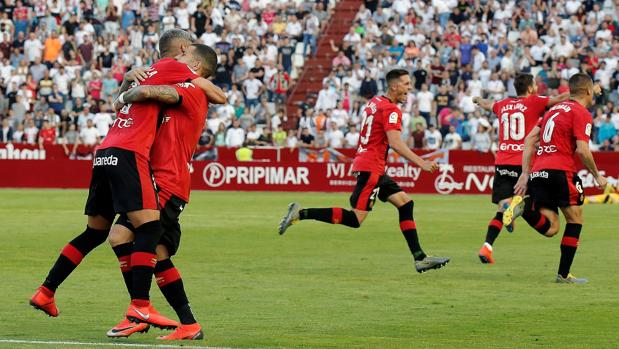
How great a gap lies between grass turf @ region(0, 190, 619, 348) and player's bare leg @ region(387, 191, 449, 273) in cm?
16

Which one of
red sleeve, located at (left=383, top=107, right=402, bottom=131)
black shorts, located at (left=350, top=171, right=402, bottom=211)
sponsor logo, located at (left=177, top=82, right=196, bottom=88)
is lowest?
black shorts, located at (left=350, top=171, right=402, bottom=211)

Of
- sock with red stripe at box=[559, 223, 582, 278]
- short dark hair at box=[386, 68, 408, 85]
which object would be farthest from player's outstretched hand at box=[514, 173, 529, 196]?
short dark hair at box=[386, 68, 408, 85]

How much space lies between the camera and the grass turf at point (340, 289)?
9531 mm

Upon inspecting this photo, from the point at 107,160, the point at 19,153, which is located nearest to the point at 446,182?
the point at 19,153

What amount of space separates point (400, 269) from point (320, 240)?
184 inches

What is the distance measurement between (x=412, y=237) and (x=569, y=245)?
194 centimetres

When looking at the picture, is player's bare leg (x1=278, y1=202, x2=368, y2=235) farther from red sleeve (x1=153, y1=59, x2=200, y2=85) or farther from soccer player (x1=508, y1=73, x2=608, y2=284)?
red sleeve (x1=153, y1=59, x2=200, y2=85)

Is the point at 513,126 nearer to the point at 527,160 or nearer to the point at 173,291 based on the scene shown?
the point at 527,160

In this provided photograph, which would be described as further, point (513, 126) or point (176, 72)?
point (513, 126)

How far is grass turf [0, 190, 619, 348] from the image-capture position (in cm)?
953

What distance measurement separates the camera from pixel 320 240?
1942cm

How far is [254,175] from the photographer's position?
36.0 metres

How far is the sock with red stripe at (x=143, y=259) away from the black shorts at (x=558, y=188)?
582cm

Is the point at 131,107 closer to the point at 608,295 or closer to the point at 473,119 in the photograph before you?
the point at 608,295
